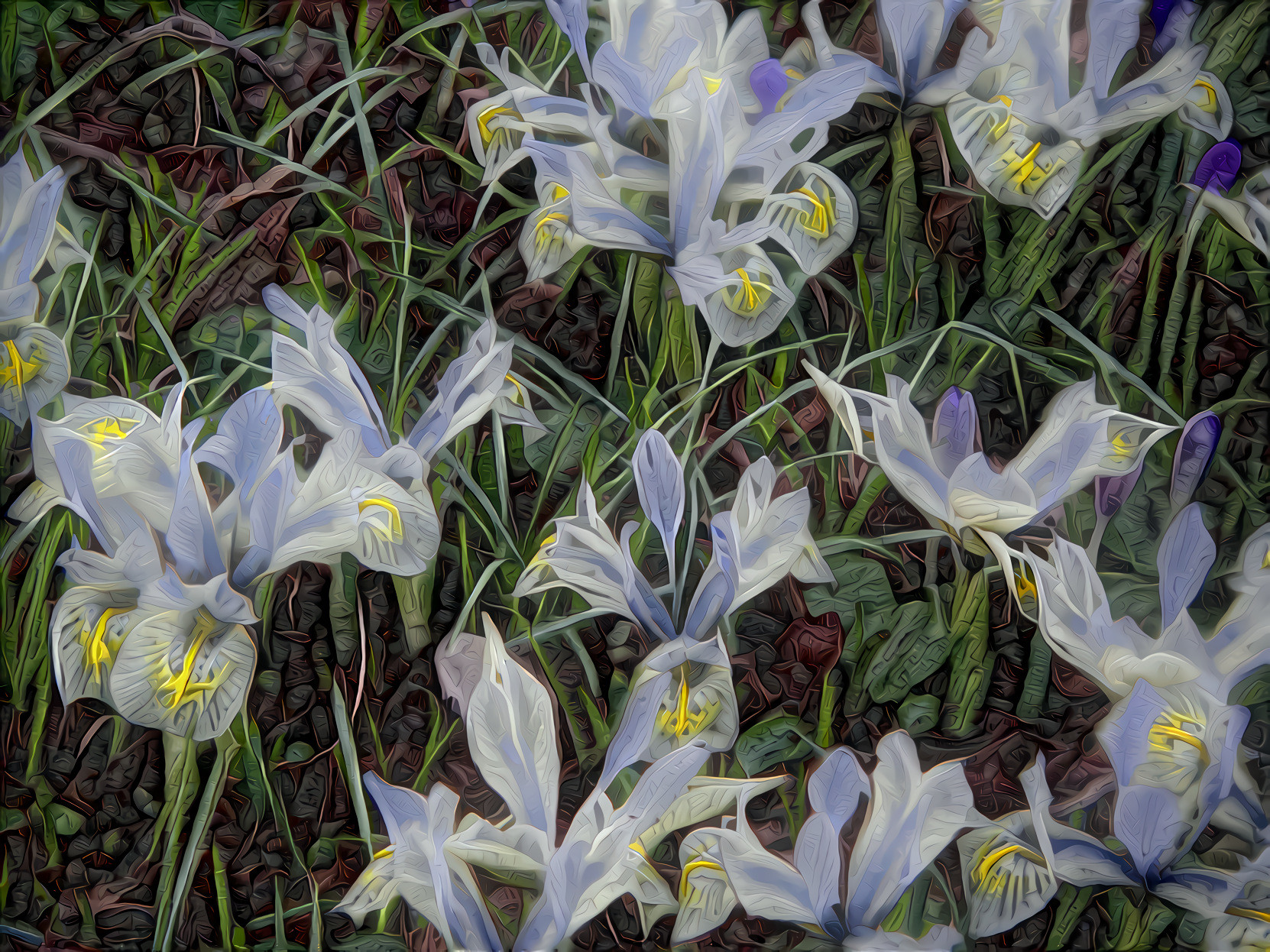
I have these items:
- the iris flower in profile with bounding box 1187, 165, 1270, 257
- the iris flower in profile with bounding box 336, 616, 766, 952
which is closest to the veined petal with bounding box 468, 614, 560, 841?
the iris flower in profile with bounding box 336, 616, 766, 952

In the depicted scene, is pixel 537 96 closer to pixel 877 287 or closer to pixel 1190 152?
pixel 877 287

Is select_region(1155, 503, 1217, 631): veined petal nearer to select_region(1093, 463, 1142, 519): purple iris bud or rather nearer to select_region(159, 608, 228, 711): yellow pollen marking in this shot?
select_region(1093, 463, 1142, 519): purple iris bud

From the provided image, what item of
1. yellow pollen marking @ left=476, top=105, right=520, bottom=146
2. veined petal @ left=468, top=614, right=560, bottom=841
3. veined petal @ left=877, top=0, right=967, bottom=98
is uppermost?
veined petal @ left=877, top=0, right=967, bottom=98

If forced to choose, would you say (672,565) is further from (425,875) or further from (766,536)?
(425,875)

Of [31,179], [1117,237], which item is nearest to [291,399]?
[31,179]

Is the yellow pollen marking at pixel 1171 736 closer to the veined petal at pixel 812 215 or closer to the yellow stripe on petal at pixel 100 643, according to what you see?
the veined petal at pixel 812 215

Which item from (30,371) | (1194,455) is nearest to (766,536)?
(1194,455)
